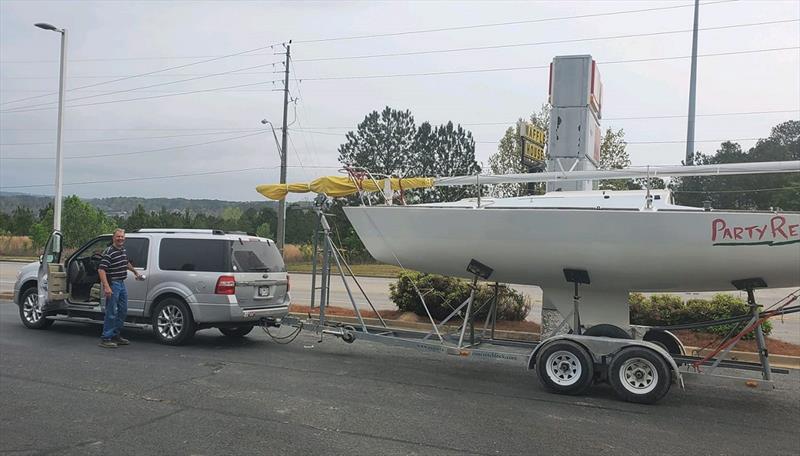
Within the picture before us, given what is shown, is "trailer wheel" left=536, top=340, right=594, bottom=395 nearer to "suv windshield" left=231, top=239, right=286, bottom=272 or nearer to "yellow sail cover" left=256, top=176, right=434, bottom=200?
"yellow sail cover" left=256, top=176, right=434, bottom=200

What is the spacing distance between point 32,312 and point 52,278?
123cm

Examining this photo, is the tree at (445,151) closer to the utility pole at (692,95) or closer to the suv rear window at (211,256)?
the utility pole at (692,95)

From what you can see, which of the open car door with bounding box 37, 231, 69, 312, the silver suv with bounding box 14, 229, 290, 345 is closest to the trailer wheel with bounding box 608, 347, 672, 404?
the silver suv with bounding box 14, 229, 290, 345

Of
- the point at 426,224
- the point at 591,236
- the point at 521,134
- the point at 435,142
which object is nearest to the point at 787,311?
the point at 591,236

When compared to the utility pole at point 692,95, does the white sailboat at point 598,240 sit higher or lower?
lower

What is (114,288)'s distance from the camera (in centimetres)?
928

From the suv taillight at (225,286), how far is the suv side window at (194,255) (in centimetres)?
17

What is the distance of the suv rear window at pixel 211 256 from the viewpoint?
9516 mm

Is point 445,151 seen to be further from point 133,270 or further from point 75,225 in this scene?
point 133,270

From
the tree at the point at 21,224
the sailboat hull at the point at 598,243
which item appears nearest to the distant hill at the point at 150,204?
the tree at the point at 21,224

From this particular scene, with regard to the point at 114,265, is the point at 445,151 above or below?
above

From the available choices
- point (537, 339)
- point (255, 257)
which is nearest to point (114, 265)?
point (255, 257)

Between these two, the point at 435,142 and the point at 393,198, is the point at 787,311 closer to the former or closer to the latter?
the point at 393,198

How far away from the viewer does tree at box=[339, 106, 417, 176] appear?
51.7 m
